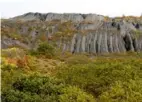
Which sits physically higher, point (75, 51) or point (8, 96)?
point (8, 96)

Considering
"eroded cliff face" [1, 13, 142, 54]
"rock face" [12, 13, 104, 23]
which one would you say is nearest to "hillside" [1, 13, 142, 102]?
"eroded cliff face" [1, 13, 142, 54]

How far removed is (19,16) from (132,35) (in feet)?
110

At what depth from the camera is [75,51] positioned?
55312 mm

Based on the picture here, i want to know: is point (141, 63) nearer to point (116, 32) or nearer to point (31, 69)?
point (31, 69)

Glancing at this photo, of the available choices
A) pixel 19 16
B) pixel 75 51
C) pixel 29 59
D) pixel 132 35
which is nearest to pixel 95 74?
pixel 29 59

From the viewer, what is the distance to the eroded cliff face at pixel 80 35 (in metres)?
56.5

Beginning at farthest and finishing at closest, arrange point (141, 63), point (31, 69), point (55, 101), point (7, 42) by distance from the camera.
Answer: point (7, 42), point (31, 69), point (141, 63), point (55, 101)

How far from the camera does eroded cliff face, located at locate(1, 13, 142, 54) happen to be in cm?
5653

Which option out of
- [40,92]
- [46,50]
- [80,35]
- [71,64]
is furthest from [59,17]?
[40,92]

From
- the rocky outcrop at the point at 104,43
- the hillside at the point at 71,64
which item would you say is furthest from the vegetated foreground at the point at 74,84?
the rocky outcrop at the point at 104,43

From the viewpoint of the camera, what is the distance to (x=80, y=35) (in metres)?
60.1

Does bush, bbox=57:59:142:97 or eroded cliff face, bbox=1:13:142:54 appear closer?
bush, bbox=57:59:142:97

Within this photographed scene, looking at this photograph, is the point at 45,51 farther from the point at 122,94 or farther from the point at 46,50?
the point at 122,94

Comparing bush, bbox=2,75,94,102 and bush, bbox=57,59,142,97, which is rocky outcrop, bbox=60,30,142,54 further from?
bush, bbox=2,75,94,102
